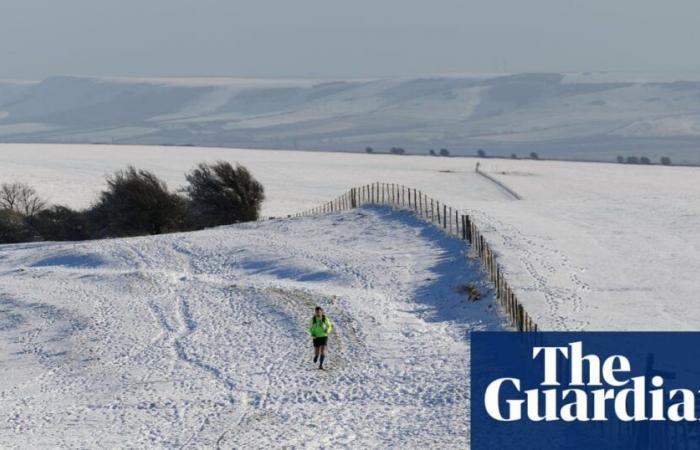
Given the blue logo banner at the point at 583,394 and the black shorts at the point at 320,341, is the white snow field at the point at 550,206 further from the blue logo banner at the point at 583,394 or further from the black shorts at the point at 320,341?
the black shorts at the point at 320,341

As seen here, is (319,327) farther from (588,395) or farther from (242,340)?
(588,395)

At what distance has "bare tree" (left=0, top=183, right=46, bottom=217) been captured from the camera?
84250 millimetres

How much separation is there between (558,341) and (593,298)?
7.88 metres

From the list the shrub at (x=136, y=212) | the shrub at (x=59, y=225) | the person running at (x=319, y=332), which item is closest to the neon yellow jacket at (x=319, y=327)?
the person running at (x=319, y=332)

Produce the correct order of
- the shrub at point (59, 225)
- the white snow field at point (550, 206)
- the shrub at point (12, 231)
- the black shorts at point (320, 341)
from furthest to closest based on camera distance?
1. the shrub at point (59, 225)
2. the shrub at point (12, 231)
3. the white snow field at point (550, 206)
4. the black shorts at point (320, 341)

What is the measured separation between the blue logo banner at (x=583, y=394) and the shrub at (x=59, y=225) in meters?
46.0

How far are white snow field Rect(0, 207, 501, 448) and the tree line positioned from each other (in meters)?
15.3

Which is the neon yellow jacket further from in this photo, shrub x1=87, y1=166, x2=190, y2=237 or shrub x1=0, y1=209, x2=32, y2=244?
shrub x1=0, y1=209, x2=32, y2=244

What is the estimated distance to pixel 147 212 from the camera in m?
69.9

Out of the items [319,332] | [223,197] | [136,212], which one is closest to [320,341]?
[319,332]

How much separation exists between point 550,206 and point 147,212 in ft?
70.8

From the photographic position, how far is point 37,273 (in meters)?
48.9

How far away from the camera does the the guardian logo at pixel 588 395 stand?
2147 cm

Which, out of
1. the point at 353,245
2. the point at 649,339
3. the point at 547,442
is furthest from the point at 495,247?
the point at 547,442
